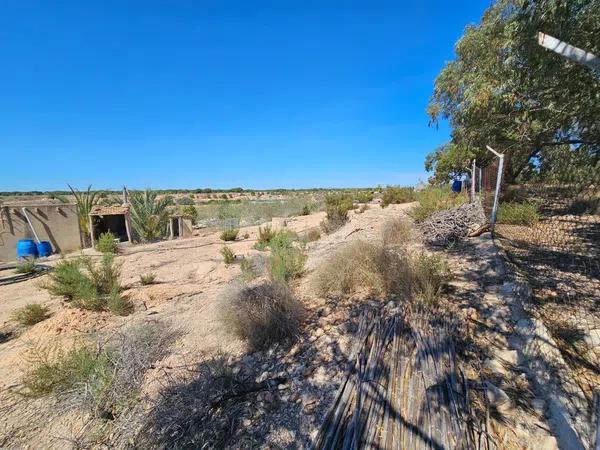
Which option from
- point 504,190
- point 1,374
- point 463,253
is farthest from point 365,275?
point 504,190

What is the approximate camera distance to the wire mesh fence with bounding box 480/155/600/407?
2.61 m

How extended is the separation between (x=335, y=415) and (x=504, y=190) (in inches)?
346

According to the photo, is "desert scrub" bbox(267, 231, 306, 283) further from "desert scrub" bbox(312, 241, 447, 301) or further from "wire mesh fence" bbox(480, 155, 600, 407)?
"wire mesh fence" bbox(480, 155, 600, 407)

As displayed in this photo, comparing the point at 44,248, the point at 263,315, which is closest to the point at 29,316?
the point at 263,315

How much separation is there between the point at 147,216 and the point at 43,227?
13.5ft

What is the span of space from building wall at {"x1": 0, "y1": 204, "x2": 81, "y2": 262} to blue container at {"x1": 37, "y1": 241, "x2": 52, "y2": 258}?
35.1 inches

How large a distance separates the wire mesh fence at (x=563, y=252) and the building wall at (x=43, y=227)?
1670 centimetres

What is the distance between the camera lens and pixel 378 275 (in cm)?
391

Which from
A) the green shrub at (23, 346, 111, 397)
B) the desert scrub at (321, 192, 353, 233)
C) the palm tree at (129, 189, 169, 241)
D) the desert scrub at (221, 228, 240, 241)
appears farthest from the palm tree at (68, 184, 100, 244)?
the green shrub at (23, 346, 111, 397)

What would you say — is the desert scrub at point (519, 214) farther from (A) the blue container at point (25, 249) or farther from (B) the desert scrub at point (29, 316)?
(A) the blue container at point (25, 249)

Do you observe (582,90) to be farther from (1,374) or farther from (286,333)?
(1,374)

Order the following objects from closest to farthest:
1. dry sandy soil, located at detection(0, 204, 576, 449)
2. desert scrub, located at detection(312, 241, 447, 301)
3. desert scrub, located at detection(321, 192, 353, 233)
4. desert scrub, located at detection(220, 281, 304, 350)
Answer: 1. dry sandy soil, located at detection(0, 204, 576, 449)
2. desert scrub, located at detection(220, 281, 304, 350)
3. desert scrub, located at detection(312, 241, 447, 301)
4. desert scrub, located at detection(321, 192, 353, 233)

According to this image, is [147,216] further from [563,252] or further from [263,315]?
[563,252]

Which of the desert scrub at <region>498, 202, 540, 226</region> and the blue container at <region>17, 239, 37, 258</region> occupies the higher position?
the desert scrub at <region>498, 202, 540, 226</region>
